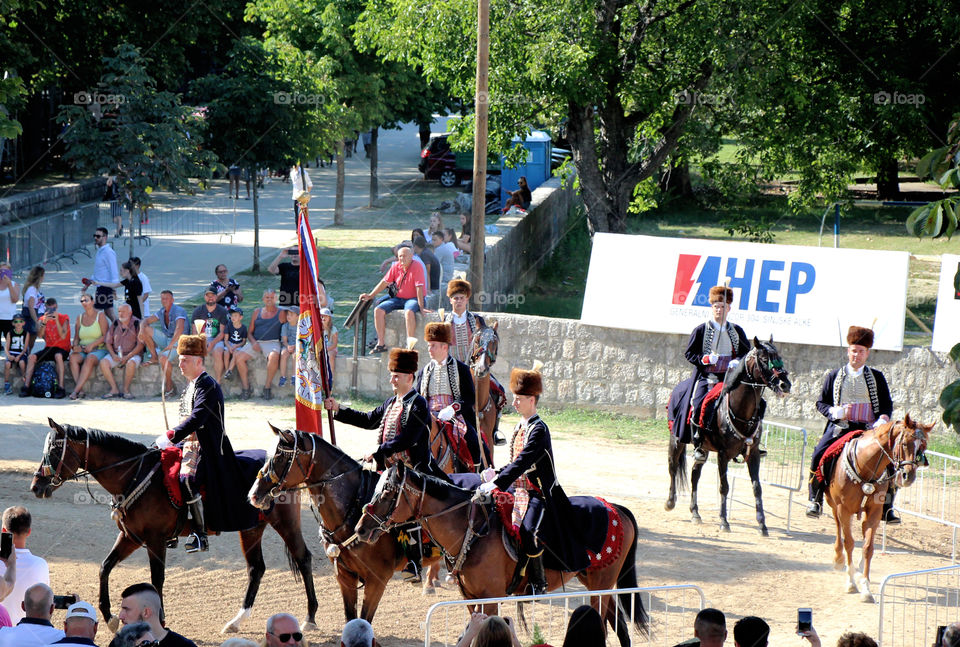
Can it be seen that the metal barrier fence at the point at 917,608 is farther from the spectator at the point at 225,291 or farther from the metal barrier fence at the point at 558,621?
the spectator at the point at 225,291

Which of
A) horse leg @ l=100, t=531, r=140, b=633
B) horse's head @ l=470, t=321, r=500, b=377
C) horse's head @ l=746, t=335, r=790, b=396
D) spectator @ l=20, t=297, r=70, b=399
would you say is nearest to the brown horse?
horse's head @ l=746, t=335, r=790, b=396

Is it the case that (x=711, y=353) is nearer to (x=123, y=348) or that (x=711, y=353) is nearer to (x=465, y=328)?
(x=465, y=328)

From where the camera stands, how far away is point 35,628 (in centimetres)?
583

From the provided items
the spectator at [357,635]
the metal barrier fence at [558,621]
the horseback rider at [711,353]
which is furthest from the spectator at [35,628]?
the horseback rider at [711,353]

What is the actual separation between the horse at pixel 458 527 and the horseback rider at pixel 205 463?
1.57m

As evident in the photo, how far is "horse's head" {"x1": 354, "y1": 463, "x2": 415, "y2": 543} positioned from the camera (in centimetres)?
766

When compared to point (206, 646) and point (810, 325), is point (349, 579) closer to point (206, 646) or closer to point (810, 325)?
point (206, 646)

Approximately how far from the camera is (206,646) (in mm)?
8688

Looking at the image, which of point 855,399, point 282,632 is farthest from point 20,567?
point 855,399

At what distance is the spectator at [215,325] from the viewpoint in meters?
16.4

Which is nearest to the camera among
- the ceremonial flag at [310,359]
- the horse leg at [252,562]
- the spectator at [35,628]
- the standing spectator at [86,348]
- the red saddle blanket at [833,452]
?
the spectator at [35,628]

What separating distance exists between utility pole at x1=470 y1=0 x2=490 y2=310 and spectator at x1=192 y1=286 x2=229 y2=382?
3782 mm

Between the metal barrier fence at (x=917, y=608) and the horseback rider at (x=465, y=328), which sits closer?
the metal barrier fence at (x=917, y=608)

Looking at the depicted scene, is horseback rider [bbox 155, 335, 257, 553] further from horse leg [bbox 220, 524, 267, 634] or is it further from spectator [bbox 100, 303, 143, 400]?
spectator [bbox 100, 303, 143, 400]
